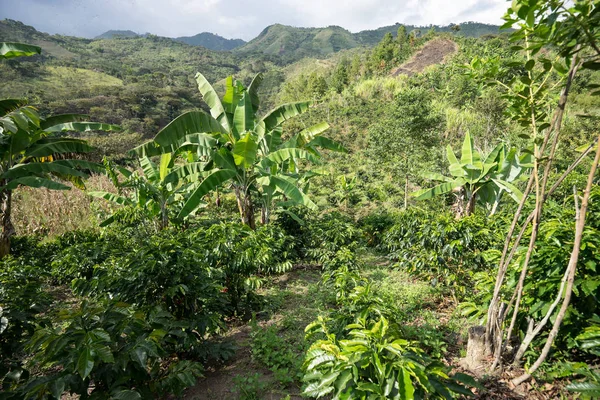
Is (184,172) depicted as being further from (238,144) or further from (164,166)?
(238,144)

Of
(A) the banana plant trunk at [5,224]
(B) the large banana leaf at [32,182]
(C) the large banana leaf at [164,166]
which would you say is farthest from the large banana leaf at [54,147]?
(C) the large banana leaf at [164,166]

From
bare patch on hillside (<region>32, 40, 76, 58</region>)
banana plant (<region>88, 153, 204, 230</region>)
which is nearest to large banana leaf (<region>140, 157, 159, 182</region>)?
banana plant (<region>88, 153, 204, 230</region>)

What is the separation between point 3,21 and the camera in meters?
68.1

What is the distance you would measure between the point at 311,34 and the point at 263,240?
209 metres

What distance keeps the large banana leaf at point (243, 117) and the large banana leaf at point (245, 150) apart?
0.83 metres

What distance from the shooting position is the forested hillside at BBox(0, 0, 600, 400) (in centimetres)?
172

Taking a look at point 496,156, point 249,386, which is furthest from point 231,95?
point 496,156

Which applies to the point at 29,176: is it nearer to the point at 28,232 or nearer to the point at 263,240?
the point at 28,232

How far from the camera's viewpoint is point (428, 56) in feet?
118

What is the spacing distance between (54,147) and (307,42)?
18812cm

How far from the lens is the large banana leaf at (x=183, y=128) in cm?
493

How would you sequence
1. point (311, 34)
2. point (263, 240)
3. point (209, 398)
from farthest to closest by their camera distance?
1. point (311, 34)
2. point (263, 240)
3. point (209, 398)

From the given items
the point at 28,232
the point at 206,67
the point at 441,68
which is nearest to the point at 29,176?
the point at 28,232

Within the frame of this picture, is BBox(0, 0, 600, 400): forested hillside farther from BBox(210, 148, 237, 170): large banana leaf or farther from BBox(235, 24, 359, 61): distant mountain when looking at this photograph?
BBox(235, 24, 359, 61): distant mountain
